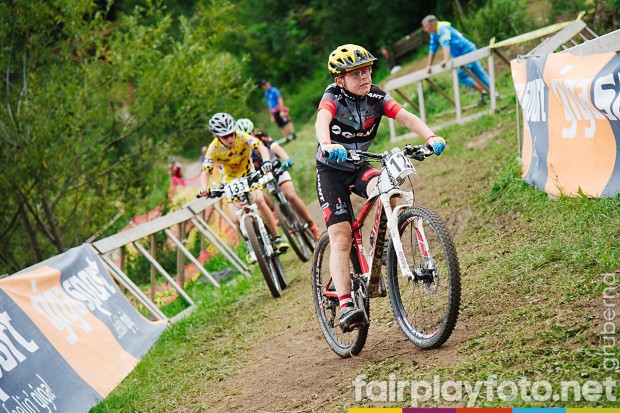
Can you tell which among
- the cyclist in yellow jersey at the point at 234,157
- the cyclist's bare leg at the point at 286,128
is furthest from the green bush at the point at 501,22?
the cyclist in yellow jersey at the point at 234,157

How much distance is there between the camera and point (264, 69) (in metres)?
39.8

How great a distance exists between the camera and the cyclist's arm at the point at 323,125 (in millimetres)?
5711

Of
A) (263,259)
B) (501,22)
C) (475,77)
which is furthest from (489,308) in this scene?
(501,22)


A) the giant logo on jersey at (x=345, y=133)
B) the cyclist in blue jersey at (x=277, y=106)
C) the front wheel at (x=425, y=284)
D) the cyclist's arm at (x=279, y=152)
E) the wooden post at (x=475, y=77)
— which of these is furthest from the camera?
the cyclist in blue jersey at (x=277, y=106)

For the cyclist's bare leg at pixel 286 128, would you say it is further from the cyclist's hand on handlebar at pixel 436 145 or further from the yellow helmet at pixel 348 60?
the cyclist's hand on handlebar at pixel 436 145

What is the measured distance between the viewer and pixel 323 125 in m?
5.79

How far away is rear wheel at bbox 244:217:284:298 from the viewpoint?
956cm

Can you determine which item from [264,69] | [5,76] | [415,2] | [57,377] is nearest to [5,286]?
[57,377]

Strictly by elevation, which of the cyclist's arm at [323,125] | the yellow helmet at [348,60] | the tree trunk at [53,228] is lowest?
the cyclist's arm at [323,125]

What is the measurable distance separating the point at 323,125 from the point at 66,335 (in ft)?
12.4

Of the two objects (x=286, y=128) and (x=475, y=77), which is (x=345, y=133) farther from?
(x=286, y=128)

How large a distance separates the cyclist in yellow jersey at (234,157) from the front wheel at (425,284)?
4448 mm

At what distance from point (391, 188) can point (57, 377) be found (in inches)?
151

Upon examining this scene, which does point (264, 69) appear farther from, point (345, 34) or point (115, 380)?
point (115, 380)
